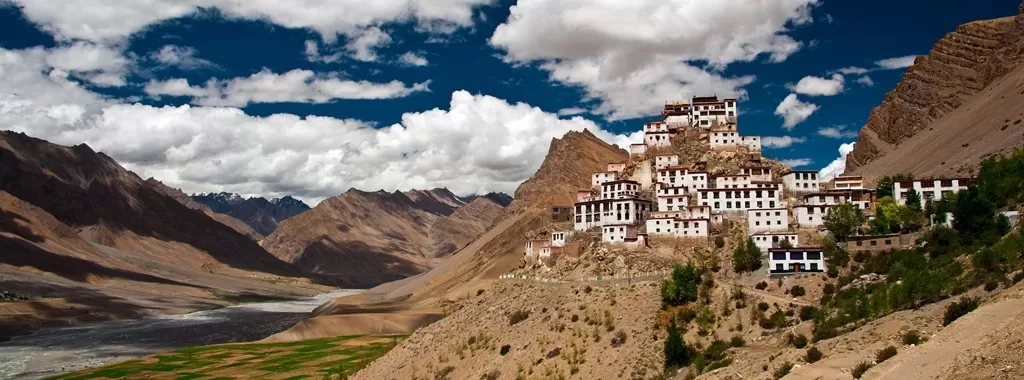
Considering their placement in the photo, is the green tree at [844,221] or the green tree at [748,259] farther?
the green tree at [844,221]

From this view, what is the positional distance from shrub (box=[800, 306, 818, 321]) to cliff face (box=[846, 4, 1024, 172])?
106590mm

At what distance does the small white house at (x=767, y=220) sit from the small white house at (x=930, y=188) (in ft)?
36.4

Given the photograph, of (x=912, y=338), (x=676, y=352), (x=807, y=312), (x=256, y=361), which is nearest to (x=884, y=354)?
(x=912, y=338)

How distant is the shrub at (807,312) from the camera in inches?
1865

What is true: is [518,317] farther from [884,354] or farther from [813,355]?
[884,354]

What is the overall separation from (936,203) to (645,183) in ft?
90.3

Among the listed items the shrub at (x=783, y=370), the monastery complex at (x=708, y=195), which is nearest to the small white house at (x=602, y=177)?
the monastery complex at (x=708, y=195)

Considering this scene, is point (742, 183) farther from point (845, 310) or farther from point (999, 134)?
point (999, 134)

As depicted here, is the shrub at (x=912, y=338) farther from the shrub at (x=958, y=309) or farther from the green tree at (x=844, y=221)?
the green tree at (x=844, y=221)

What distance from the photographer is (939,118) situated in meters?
138

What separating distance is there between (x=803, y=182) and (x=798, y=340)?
40.4m

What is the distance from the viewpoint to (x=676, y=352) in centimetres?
4456

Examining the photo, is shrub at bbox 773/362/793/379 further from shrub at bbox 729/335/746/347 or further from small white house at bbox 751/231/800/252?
small white house at bbox 751/231/800/252

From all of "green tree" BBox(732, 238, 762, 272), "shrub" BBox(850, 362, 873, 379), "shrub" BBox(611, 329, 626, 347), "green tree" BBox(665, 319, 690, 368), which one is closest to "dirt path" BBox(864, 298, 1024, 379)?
"shrub" BBox(850, 362, 873, 379)
